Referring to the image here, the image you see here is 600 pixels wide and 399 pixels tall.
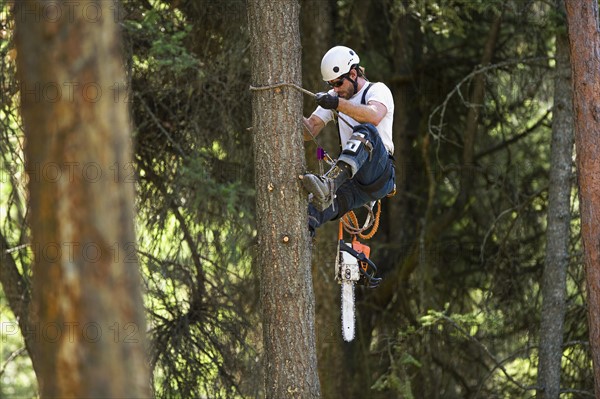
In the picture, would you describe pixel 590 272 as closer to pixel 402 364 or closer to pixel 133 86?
pixel 402 364

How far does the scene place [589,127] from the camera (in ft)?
29.1

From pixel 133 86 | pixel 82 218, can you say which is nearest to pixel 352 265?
pixel 82 218

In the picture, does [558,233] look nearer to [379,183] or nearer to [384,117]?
[379,183]

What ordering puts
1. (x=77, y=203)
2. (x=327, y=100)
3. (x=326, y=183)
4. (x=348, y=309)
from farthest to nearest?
(x=348, y=309), (x=327, y=100), (x=326, y=183), (x=77, y=203)

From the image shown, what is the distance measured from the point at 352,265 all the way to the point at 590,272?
2.49m

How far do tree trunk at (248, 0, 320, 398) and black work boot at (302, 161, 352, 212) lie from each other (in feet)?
0.31

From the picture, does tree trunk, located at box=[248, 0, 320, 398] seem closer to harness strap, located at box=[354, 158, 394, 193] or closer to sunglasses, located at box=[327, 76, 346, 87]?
sunglasses, located at box=[327, 76, 346, 87]

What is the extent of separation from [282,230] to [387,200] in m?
8.43

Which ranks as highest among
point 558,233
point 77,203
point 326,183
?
point 558,233

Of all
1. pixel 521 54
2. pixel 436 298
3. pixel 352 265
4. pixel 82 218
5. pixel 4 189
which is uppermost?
pixel 521 54

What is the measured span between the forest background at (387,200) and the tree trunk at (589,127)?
122cm

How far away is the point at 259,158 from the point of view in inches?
263

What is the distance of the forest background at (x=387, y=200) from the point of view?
11.1 metres

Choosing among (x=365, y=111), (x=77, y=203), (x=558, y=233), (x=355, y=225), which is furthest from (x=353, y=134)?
(x=558, y=233)
